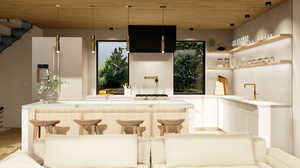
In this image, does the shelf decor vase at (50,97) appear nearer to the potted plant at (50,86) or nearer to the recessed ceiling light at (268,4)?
the potted plant at (50,86)

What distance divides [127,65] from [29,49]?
2.82 metres

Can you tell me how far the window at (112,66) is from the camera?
9102 mm

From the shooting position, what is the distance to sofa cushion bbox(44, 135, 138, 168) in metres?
2.95

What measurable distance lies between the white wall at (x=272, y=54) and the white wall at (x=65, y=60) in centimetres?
409

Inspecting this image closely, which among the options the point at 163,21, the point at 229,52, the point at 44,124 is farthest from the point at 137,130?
the point at 229,52

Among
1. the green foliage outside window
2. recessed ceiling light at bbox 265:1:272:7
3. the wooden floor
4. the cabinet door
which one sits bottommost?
the wooden floor

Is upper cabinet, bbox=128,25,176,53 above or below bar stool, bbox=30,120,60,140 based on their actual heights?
above

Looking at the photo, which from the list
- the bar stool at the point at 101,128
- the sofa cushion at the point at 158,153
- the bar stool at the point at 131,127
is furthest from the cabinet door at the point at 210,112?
the sofa cushion at the point at 158,153

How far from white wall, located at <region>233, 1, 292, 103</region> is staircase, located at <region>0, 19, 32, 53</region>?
19.3 feet

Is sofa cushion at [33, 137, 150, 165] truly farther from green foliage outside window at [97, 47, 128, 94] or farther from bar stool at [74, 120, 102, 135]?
green foliage outside window at [97, 47, 128, 94]

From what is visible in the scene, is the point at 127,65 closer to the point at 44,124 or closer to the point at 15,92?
the point at 15,92

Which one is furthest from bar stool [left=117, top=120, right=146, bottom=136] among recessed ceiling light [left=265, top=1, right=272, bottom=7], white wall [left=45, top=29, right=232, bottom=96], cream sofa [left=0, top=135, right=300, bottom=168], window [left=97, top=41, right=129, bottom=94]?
window [left=97, top=41, right=129, bottom=94]

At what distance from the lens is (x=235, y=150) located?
121 inches

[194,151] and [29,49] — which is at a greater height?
[29,49]
